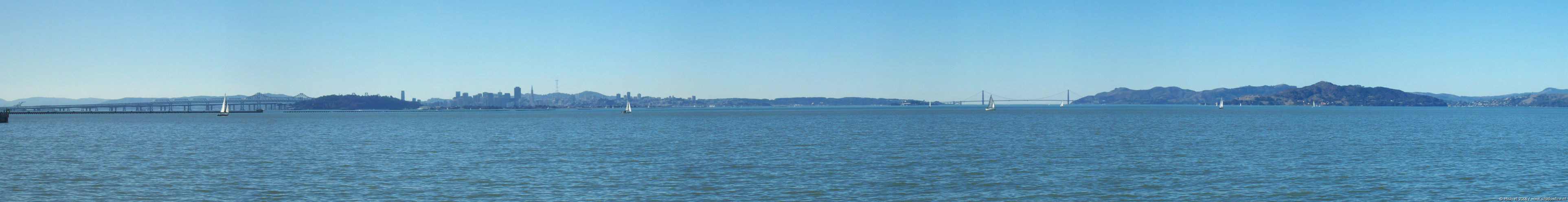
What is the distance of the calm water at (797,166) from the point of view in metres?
20.3

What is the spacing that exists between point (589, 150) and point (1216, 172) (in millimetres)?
21712

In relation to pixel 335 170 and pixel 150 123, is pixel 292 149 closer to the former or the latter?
pixel 335 170

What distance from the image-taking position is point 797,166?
28.0 metres

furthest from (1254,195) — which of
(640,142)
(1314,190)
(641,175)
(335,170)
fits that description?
(640,142)

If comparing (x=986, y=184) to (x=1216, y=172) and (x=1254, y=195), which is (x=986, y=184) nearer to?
(x=1254, y=195)

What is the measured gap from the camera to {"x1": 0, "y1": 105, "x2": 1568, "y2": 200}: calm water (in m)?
20.3

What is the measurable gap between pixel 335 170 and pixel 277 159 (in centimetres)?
629

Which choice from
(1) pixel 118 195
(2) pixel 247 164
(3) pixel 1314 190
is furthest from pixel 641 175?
(3) pixel 1314 190

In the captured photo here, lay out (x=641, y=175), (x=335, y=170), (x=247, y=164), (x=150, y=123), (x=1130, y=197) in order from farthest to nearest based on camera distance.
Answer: (x=150, y=123), (x=247, y=164), (x=335, y=170), (x=641, y=175), (x=1130, y=197)

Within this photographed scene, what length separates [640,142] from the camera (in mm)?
44844

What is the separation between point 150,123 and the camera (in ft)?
332

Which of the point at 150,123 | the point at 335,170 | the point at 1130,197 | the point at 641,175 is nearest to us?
the point at 1130,197

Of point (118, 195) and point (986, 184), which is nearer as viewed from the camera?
point (118, 195)

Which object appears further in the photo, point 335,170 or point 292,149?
point 292,149
